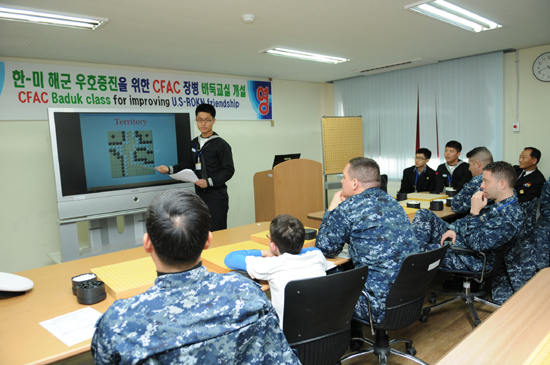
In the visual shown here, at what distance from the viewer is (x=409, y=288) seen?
216 cm

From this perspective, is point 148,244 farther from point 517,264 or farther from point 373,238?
point 517,264

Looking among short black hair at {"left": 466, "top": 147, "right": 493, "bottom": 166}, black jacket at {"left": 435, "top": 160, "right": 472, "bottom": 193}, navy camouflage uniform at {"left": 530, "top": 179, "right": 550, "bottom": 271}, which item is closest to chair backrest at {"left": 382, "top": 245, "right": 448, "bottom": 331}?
navy camouflage uniform at {"left": 530, "top": 179, "right": 550, "bottom": 271}

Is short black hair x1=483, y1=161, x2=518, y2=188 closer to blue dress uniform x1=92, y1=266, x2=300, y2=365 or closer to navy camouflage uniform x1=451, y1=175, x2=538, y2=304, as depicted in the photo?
navy camouflage uniform x1=451, y1=175, x2=538, y2=304

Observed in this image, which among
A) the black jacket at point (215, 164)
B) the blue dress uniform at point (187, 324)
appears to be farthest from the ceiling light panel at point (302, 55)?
the blue dress uniform at point (187, 324)

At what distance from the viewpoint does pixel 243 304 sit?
1.04m

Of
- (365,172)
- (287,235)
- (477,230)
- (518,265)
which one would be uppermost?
(365,172)

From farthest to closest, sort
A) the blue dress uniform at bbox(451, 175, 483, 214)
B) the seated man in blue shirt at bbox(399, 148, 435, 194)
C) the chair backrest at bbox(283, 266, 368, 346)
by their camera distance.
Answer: the seated man in blue shirt at bbox(399, 148, 435, 194) → the blue dress uniform at bbox(451, 175, 483, 214) → the chair backrest at bbox(283, 266, 368, 346)

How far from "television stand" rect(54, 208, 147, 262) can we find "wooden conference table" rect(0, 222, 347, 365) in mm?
1610

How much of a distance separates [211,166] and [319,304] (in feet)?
8.62

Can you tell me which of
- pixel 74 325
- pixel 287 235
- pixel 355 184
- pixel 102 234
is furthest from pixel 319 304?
pixel 102 234

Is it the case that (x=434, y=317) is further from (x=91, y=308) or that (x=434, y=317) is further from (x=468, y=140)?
(x=468, y=140)

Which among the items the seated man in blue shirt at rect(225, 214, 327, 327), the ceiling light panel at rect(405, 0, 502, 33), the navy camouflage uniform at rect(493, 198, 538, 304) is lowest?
the navy camouflage uniform at rect(493, 198, 538, 304)

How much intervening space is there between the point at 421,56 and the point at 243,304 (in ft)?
18.1

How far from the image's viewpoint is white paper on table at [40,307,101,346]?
1368 mm
